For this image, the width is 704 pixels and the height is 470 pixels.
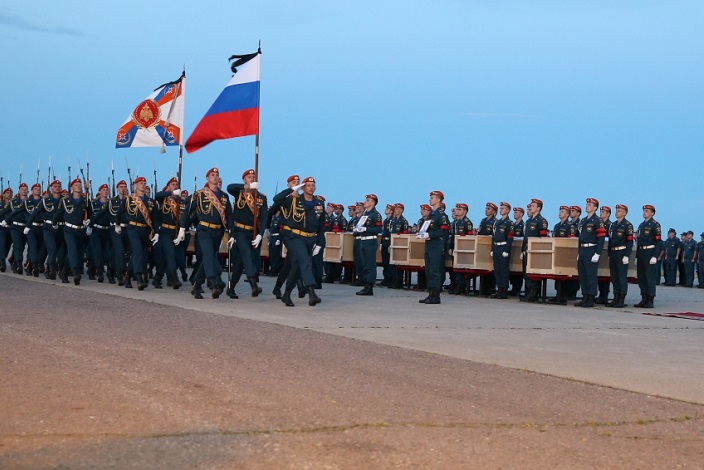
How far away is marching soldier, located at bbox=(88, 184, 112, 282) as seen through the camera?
66.9 ft

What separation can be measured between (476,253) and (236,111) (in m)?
5.19

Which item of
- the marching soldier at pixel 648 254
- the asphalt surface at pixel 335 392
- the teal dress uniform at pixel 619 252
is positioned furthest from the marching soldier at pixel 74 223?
the marching soldier at pixel 648 254

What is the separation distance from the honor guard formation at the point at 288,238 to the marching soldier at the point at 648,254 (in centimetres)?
2

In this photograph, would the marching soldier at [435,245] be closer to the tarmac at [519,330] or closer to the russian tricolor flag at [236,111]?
the tarmac at [519,330]

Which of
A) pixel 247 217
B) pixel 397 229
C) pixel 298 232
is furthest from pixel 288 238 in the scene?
pixel 397 229

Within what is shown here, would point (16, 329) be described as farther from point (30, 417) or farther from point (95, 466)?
point (95, 466)

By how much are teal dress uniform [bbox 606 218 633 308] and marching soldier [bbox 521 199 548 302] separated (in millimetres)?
1299

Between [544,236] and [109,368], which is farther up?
[544,236]

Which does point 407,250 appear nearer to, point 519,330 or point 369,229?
point 369,229

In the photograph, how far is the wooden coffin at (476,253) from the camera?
1994 cm

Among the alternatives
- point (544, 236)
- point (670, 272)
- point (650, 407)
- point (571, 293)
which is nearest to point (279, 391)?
point (650, 407)

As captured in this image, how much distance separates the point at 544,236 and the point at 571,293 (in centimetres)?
198

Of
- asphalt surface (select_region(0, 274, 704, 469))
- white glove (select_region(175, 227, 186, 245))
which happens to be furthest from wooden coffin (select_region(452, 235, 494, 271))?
asphalt surface (select_region(0, 274, 704, 469))

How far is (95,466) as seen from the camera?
505cm
